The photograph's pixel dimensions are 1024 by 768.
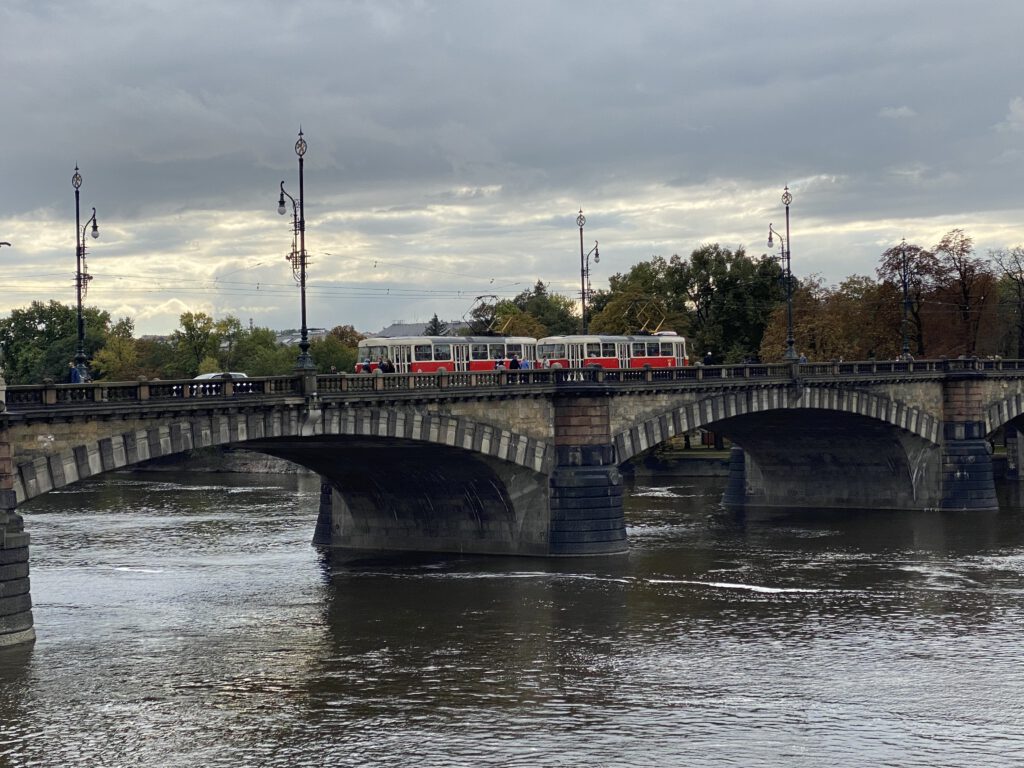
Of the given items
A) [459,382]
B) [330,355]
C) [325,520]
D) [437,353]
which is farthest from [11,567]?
[330,355]

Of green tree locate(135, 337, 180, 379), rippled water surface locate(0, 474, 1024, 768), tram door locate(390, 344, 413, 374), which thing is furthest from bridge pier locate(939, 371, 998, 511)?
green tree locate(135, 337, 180, 379)

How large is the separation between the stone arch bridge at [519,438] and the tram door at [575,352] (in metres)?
6.77

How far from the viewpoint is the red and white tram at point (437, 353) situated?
70.6m

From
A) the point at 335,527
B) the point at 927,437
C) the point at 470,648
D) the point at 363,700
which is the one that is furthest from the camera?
the point at 927,437

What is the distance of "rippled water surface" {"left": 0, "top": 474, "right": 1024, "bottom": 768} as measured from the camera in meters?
34.8

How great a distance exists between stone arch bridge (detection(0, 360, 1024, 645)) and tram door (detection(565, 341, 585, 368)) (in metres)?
6.77

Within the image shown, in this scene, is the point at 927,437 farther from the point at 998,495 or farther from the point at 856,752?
the point at 856,752

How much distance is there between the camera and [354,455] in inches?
2446

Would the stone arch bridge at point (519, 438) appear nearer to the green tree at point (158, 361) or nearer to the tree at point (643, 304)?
the tree at point (643, 304)

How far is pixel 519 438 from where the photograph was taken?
62.2 metres

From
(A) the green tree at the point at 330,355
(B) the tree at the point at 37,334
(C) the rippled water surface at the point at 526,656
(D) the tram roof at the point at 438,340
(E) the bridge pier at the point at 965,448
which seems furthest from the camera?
(B) the tree at the point at 37,334

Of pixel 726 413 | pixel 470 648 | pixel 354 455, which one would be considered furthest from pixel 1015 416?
pixel 470 648

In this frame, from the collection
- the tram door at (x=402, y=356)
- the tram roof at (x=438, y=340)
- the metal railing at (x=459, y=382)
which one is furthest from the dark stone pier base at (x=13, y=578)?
the tram door at (x=402, y=356)

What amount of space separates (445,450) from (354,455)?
3.98 m
